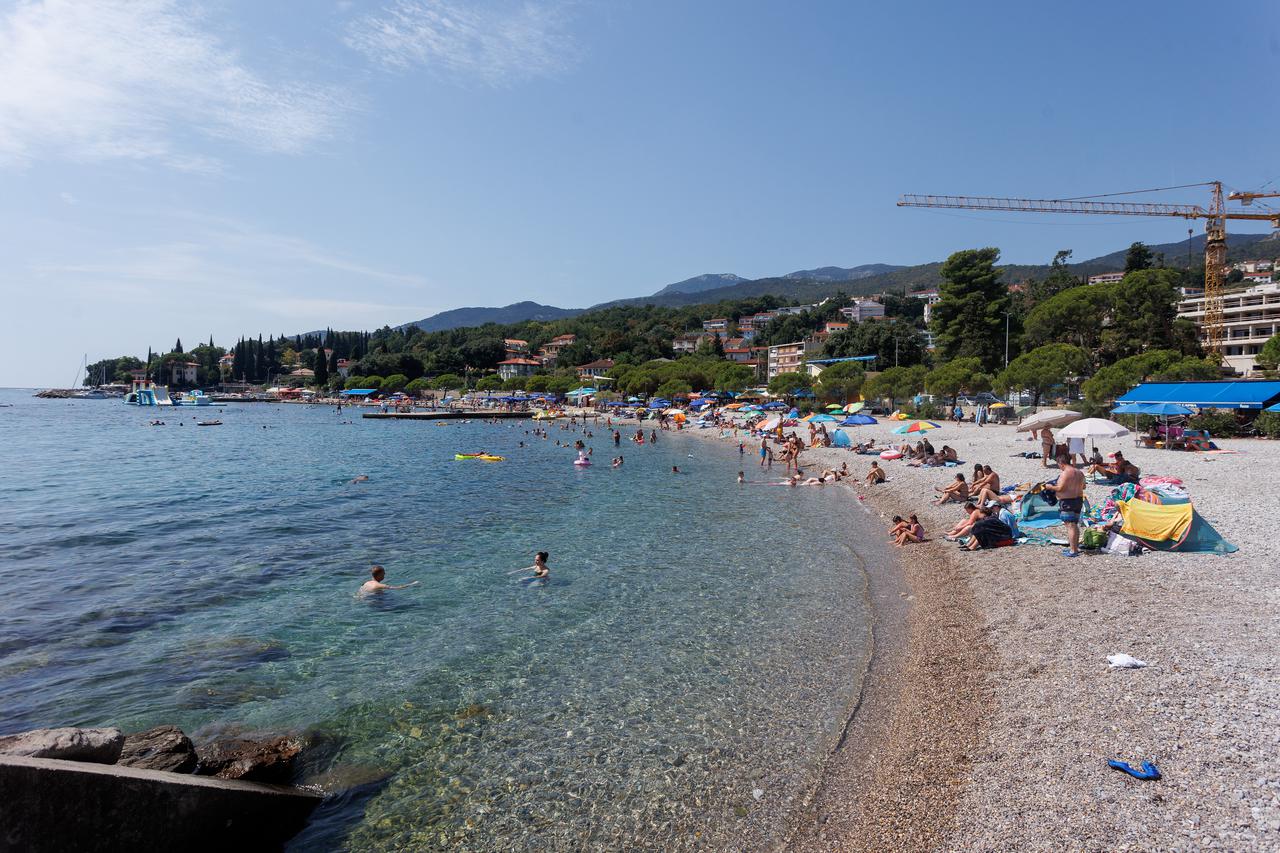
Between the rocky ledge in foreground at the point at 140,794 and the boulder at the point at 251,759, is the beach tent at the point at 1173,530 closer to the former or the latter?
the rocky ledge in foreground at the point at 140,794

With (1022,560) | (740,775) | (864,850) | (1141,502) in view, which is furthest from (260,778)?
(1141,502)

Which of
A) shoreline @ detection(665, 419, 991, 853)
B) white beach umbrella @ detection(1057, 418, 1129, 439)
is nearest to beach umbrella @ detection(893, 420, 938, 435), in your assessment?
white beach umbrella @ detection(1057, 418, 1129, 439)

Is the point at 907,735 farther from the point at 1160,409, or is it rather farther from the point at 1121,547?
the point at 1160,409

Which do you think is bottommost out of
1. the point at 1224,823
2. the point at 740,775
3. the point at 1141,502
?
the point at 740,775

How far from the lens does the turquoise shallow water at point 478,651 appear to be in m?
5.99

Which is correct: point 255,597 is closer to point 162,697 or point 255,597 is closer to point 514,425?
point 162,697

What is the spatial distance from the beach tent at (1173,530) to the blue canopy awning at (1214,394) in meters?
19.9

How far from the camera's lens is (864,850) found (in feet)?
16.4

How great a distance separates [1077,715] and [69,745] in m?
7.97

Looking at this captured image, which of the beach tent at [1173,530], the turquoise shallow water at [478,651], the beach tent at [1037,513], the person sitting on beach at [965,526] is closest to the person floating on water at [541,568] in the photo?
the turquoise shallow water at [478,651]

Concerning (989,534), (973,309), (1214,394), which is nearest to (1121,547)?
(989,534)

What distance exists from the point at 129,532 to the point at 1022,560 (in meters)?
20.3

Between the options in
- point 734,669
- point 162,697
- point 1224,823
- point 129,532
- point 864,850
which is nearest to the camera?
point 1224,823

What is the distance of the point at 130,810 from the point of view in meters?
4.57
